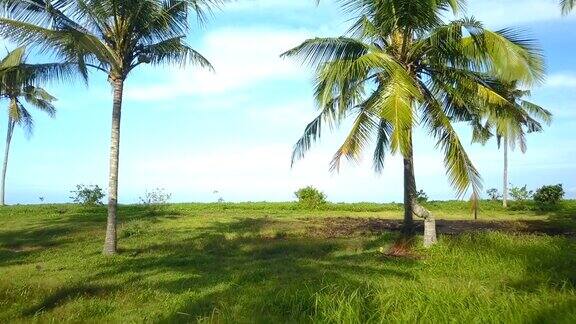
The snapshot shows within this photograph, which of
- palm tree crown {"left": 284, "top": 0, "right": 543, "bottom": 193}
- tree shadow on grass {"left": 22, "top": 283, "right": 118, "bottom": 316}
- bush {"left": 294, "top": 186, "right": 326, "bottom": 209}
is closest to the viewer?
tree shadow on grass {"left": 22, "top": 283, "right": 118, "bottom": 316}

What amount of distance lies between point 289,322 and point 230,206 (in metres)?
22.7

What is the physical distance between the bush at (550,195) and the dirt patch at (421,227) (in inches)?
391

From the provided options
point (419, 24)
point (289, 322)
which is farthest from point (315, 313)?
point (419, 24)

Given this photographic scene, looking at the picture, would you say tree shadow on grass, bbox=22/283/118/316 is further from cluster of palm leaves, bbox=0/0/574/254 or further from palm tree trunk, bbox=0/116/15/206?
palm tree trunk, bbox=0/116/15/206

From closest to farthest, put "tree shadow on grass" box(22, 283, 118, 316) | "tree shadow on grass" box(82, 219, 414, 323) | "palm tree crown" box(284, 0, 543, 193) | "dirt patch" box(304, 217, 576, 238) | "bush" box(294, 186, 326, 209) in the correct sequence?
"tree shadow on grass" box(82, 219, 414, 323)
"tree shadow on grass" box(22, 283, 118, 316)
"palm tree crown" box(284, 0, 543, 193)
"dirt patch" box(304, 217, 576, 238)
"bush" box(294, 186, 326, 209)

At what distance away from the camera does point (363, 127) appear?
13.1 m

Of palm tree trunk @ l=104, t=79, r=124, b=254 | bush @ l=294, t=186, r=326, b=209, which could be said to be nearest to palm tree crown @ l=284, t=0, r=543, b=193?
palm tree trunk @ l=104, t=79, r=124, b=254

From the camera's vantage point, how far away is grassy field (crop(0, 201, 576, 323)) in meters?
6.25

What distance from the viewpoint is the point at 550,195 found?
28938 mm

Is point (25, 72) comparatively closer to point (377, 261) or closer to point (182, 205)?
point (377, 261)

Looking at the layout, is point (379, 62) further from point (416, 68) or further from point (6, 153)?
point (6, 153)

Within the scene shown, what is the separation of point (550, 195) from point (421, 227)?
13794 millimetres

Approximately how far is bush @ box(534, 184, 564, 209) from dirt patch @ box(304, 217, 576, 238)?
9940 millimetres

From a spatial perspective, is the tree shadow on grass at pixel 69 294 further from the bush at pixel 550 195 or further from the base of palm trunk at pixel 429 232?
the bush at pixel 550 195
